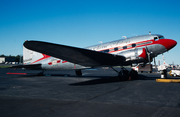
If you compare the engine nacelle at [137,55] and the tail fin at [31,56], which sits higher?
the tail fin at [31,56]

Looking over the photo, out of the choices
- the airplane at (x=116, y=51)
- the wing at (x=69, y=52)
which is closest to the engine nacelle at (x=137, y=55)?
the airplane at (x=116, y=51)

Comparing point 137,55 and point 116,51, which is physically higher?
point 116,51

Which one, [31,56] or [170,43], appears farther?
[31,56]

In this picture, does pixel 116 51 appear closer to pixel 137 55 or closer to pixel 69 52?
pixel 137 55

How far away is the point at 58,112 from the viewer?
439 centimetres

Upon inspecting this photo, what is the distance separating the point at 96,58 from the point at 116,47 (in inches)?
138

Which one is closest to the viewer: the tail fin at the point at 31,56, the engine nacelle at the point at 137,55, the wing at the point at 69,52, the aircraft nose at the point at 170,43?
the wing at the point at 69,52

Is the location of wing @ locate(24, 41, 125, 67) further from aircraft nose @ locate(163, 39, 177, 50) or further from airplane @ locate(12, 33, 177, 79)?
aircraft nose @ locate(163, 39, 177, 50)

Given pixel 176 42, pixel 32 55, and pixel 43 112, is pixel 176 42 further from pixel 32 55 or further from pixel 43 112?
pixel 32 55

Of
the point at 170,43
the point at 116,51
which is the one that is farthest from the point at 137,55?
the point at 170,43

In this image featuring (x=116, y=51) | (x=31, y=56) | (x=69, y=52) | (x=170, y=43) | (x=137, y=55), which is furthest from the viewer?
(x=31, y=56)

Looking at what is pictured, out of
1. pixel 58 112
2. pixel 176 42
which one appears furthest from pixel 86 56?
pixel 176 42

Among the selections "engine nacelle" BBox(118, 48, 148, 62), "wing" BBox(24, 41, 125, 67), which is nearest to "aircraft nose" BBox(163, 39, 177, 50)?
"engine nacelle" BBox(118, 48, 148, 62)

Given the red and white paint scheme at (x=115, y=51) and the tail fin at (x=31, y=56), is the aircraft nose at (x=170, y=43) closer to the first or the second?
the red and white paint scheme at (x=115, y=51)
